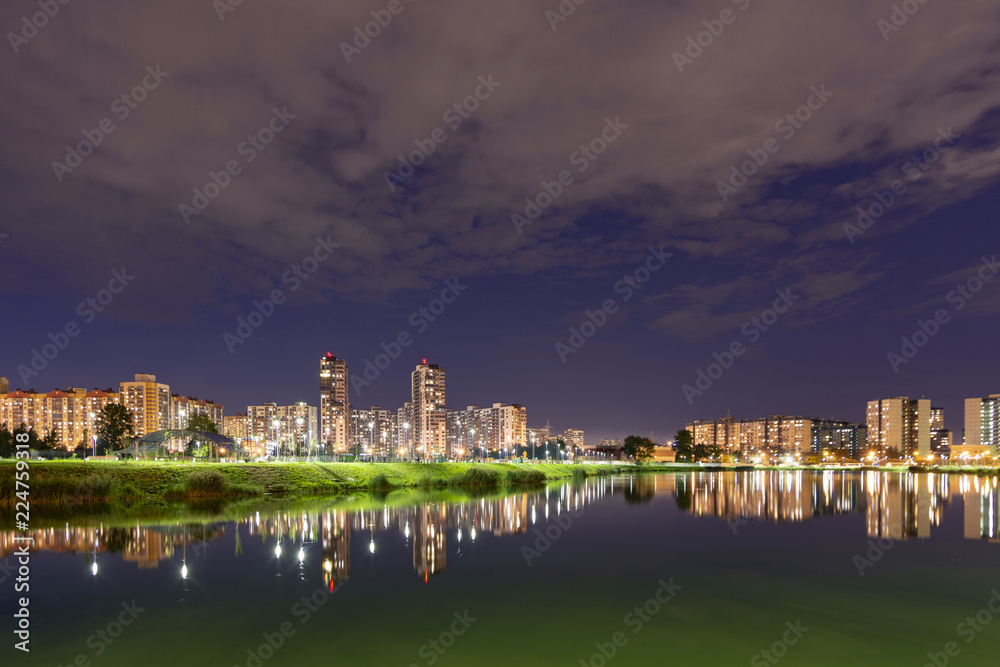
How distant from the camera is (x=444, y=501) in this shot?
50.6m

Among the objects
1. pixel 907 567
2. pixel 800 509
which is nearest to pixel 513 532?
pixel 907 567

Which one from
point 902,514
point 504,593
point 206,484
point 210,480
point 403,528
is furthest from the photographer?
point 210,480

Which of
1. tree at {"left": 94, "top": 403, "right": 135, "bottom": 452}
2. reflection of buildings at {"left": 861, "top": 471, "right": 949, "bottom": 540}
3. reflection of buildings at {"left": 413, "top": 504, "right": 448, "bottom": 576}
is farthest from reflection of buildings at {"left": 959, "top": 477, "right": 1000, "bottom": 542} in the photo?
tree at {"left": 94, "top": 403, "right": 135, "bottom": 452}

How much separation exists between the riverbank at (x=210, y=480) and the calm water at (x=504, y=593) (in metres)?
14.0

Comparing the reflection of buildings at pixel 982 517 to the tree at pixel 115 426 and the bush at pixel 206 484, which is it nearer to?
the bush at pixel 206 484

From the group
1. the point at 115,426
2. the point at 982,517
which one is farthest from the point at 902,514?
the point at 115,426

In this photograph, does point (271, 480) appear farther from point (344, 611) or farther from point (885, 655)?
point (885, 655)

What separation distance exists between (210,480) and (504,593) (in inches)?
1632

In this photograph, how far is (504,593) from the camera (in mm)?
20125

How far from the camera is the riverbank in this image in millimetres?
45906

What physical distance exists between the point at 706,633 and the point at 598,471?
117663 mm

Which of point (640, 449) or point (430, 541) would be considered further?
point (640, 449)

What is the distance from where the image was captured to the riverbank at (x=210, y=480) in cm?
4591

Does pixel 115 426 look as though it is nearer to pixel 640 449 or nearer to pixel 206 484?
pixel 206 484
